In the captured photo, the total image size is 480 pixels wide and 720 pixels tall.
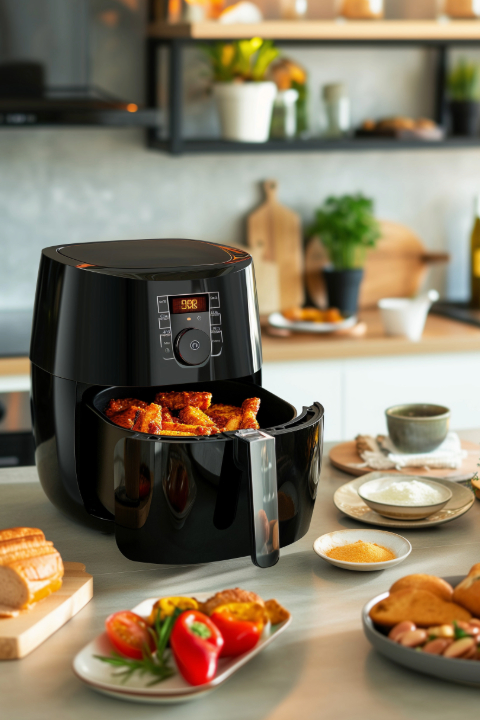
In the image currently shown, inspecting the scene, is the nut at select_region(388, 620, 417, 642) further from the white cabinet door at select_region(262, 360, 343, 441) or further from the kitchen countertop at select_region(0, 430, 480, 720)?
the white cabinet door at select_region(262, 360, 343, 441)

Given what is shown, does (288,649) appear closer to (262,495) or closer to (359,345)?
(262,495)

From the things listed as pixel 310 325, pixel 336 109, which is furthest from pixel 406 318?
pixel 336 109

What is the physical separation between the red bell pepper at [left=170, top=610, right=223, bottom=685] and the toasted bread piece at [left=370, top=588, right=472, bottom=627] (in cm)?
15

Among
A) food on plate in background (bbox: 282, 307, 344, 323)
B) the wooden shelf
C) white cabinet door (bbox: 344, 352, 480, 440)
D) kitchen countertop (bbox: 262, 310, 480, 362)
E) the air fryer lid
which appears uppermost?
the wooden shelf

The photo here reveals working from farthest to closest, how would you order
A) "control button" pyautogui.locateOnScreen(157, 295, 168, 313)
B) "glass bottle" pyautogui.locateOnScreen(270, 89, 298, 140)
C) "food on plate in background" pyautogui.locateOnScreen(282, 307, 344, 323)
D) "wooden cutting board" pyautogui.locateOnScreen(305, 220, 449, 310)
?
"wooden cutting board" pyautogui.locateOnScreen(305, 220, 449, 310)
"glass bottle" pyautogui.locateOnScreen(270, 89, 298, 140)
"food on plate in background" pyautogui.locateOnScreen(282, 307, 344, 323)
"control button" pyautogui.locateOnScreen(157, 295, 168, 313)

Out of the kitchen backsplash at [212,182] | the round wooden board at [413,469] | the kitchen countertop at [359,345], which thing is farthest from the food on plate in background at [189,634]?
the kitchen backsplash at [212,182]

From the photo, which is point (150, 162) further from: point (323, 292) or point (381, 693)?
point (381, 693)

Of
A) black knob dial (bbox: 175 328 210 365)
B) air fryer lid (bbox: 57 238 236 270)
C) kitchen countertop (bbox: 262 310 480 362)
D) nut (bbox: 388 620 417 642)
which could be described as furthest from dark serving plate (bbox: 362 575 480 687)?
kitchen countertop (bbox: 262 310 480 362)

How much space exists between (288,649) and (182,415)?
353mm

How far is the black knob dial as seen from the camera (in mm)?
981

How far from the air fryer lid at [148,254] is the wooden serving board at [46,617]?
36 centimetres

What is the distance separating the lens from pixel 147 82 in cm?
272

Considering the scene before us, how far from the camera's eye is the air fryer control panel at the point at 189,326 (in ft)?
3.19

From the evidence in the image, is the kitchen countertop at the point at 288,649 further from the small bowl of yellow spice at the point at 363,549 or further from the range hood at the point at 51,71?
the range hood at the point at 51,71
